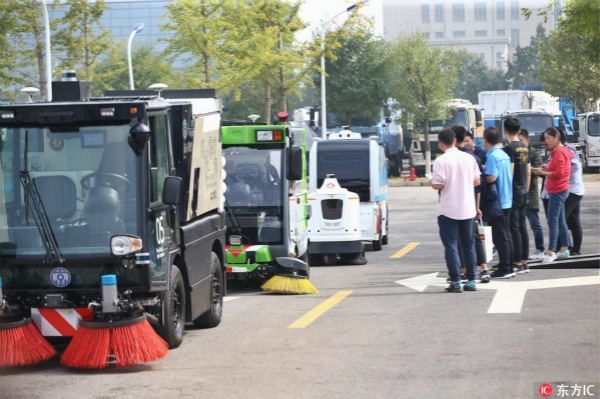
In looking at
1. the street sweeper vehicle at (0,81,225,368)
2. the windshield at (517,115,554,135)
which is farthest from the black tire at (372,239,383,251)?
the windshield at (517,115,554,135)

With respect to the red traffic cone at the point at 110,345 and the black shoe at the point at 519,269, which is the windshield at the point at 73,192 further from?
the black shoe at the point at 519,269

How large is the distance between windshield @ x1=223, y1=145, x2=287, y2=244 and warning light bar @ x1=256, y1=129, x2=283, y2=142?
0.51 ft

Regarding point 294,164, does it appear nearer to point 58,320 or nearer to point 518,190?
point 518,190

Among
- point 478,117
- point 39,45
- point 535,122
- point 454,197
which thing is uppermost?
point 39,45

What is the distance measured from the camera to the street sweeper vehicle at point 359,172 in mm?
19109

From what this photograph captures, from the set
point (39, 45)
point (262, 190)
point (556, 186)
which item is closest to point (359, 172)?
point (556, 186)

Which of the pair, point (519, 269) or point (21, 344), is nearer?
point (21, 344)

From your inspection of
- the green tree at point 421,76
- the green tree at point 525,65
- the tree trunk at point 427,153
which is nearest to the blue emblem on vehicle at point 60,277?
the tree trunk at point 427,153

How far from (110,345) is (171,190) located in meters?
1.36

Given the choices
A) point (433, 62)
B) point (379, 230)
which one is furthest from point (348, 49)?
point (379, 230)

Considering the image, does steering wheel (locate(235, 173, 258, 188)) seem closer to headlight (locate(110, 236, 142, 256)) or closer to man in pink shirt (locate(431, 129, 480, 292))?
man in pink shirt (locate(431, 129, 480, 292))

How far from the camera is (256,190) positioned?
45.8ft

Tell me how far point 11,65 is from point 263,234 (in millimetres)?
16319

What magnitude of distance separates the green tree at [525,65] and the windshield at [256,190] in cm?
11130
